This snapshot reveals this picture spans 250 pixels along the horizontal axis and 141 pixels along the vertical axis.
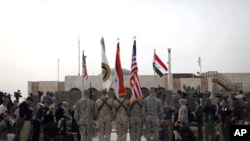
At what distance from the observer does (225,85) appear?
53406mm

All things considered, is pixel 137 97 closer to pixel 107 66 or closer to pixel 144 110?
pixel 144 110

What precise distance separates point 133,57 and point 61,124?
3.40 m

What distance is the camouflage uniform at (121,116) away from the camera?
1669cm

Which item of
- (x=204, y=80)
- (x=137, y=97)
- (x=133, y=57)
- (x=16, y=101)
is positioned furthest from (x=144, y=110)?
(x=204, y=80)

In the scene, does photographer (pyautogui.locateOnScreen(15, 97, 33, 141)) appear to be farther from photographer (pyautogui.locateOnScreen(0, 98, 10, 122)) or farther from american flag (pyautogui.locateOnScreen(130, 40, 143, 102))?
american flag (pyautogui.locateOnScreen(130, 40, 143, 102))

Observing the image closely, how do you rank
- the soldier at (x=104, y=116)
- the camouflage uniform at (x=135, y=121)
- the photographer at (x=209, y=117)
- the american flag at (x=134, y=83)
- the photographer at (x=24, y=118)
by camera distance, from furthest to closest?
the photographer at (x=209, y=117)
the photographer at (x=24, y=118)
the american flag at (x=134, y=83)
the camouflage uniform at (x=135, y=121)
the soldier at (x=104, y=116)

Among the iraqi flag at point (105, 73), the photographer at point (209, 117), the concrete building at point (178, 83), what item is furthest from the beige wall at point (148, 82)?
the iraqi flag at point (105, 73)

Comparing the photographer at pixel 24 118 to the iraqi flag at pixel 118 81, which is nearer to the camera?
the iraqi flag at pixel 118 81

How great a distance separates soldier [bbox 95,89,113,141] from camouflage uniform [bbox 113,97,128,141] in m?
0.18

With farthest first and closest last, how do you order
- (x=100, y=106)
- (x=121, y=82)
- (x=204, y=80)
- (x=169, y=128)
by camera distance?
(x=204, y=80)
(x=169, y=128)
(x=121, y=82)
(x=100, y=106)

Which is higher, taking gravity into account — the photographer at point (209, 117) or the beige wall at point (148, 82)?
the beige wall at point (148, 82)

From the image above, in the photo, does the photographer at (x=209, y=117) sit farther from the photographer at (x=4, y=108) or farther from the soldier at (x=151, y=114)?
the photographer at (x=4, y=108)

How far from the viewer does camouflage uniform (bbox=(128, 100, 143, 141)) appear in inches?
662

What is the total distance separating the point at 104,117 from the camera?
16641 millimetres
